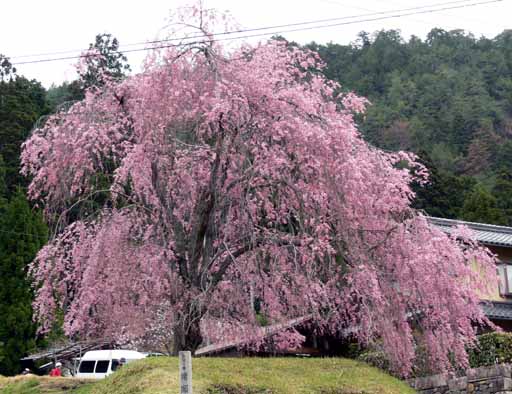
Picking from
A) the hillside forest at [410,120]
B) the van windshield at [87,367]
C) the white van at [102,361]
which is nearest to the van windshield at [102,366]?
the white van at [102,361]

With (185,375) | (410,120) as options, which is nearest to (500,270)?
(185,375)

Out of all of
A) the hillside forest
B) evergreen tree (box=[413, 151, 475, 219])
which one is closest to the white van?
the hillside forest

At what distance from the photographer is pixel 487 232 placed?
2677 centimetres

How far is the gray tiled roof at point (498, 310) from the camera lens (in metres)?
22.5

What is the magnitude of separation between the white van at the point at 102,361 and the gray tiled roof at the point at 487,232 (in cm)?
1068

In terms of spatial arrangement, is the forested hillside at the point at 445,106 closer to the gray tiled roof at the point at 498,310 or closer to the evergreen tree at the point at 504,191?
the evergreen tree at the point at 504,191

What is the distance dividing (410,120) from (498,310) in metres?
42.8

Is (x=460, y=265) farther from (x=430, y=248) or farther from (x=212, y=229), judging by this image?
(x=212, y=229)

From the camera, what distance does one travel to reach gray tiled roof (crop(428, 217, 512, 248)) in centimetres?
2455

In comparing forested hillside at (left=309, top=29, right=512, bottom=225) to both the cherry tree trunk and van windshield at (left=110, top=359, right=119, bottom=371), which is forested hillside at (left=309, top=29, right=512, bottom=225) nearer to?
van windshield at (left=110, top=359, right=119, bottom=371)

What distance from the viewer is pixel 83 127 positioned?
51.3ft

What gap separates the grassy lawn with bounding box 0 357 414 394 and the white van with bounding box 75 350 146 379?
26.4ft

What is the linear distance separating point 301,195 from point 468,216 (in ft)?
105

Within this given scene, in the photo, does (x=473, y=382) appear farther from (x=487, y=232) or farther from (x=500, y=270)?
(x=487, y=232)
